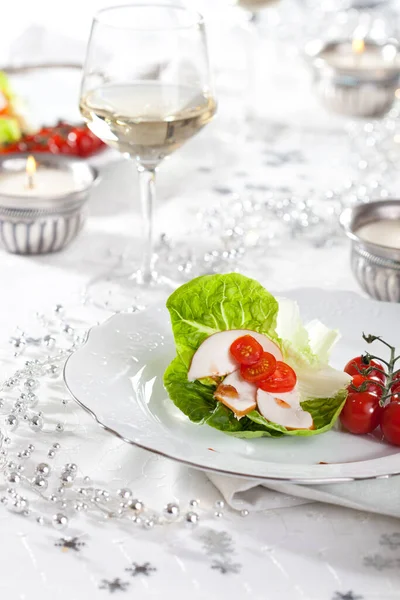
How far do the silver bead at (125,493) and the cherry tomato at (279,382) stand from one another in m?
0.17

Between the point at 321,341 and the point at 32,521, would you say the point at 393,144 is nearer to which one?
the point at 321,341

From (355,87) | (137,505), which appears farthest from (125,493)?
(355,87)

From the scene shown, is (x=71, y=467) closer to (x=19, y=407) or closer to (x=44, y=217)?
(x=19, y=407)

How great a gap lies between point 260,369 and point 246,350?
0.09 feet

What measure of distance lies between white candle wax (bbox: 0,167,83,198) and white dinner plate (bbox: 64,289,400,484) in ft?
1.42

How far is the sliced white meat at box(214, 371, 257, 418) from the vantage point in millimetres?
908

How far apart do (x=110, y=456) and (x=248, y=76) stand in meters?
1.42

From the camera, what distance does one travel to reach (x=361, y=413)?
36.0 inches

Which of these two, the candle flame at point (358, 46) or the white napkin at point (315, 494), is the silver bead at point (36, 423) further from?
the candle flame at point (358, 46)

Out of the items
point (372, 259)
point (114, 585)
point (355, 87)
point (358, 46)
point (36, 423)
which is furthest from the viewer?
point (358, 46)

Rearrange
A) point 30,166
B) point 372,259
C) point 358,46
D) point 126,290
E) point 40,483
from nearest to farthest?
point 40,483, point 372,259, point 126,290, point 30,166, point 358,46

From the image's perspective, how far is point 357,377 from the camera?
3.21 feet

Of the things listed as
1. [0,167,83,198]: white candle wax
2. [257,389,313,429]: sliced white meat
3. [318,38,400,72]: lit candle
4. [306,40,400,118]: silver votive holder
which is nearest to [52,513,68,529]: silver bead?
[257,389,313,429]: sliced white meat

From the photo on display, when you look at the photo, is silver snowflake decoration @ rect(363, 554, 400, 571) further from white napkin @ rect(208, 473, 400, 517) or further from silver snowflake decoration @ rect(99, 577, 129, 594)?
silver snowflake decoration @ rect(99, 577, 129, 594)
